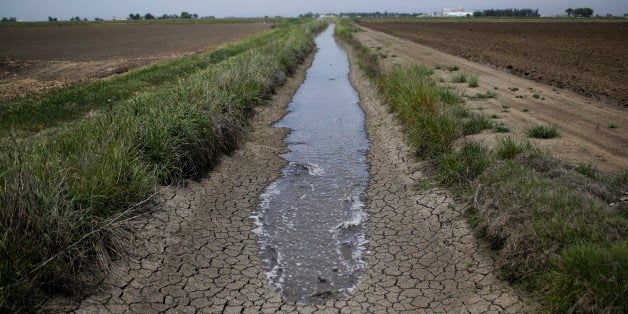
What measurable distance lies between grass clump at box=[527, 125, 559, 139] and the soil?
0.14 meters

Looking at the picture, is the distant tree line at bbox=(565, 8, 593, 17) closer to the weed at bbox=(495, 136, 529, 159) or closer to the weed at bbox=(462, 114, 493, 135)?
the weed at bbox=(462, 114, 493, 135)

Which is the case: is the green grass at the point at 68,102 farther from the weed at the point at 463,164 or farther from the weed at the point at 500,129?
the weed at the point at 500,129

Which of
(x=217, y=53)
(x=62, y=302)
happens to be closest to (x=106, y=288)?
(x=62, y=302)

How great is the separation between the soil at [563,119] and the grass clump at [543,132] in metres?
0.14

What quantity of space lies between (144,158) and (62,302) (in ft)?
10.5

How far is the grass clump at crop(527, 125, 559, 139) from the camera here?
934 centimetres

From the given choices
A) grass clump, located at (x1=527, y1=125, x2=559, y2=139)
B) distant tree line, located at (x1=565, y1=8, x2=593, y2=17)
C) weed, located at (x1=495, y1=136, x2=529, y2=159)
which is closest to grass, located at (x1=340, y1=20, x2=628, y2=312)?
weed, located at (x1=495, y1=136, x2=529, y2=159)

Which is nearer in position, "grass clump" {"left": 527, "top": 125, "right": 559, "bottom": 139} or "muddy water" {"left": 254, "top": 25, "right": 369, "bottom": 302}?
"muddy water" {"left": 254, "top": 25, "right": 369, "bottom": 302}

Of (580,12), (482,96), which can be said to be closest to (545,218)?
(482,96)

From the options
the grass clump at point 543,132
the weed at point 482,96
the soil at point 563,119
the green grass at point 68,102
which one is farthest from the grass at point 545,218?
the green grass at point 68,102

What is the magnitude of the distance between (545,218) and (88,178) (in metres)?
5.12

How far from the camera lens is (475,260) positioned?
5582 mm

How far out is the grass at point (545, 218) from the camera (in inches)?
158

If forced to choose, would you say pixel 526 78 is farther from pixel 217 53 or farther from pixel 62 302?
pixel 62 302
